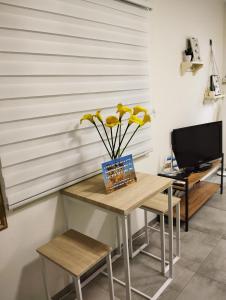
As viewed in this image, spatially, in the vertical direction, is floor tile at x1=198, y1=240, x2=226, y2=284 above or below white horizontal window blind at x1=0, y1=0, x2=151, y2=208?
below

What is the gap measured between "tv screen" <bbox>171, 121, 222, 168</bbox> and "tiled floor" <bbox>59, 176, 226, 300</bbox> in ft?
2.49

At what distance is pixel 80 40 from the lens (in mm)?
1676

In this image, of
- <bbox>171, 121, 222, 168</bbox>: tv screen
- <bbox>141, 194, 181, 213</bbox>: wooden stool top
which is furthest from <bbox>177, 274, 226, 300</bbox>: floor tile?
<bbox>171, 121, 222, 168</bbox>: tv screen

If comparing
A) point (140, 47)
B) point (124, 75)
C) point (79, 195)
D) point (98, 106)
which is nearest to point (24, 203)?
point (79, 195)

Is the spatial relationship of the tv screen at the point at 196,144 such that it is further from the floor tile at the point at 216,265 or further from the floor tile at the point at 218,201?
the floor tile at the point at 216,265

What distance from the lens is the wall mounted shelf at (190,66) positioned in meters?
2.83

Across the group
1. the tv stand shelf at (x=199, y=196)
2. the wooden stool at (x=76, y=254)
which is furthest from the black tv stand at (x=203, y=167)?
the wooden stool at (x=76, y=254)

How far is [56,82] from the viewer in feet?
5.15

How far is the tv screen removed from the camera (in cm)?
282

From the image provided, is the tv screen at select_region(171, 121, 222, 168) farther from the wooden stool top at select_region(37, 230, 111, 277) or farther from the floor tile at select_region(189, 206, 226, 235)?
the wooden stool top at select_region(37, 230, 111, 277)

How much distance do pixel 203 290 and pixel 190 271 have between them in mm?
203

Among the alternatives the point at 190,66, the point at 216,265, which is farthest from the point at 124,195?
the point at 190,66

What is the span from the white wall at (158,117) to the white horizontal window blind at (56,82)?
0.76 ft

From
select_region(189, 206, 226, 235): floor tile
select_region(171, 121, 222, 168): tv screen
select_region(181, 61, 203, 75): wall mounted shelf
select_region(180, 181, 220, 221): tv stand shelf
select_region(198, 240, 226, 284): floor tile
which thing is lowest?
select_region(198, 240, 226, 284): floor tile
